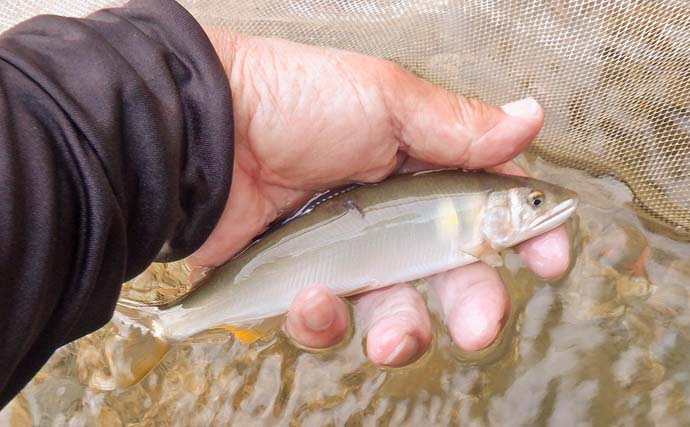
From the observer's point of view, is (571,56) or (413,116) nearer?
(413,116)

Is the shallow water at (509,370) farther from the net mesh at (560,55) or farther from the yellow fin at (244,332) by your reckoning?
the yellow fin at (244,332)

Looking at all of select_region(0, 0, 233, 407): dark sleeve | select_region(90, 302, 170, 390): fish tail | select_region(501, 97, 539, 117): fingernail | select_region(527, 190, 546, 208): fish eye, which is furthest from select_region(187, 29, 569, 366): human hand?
select_region(90, 302, 170, 390): fish tail

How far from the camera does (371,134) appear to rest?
2273mm

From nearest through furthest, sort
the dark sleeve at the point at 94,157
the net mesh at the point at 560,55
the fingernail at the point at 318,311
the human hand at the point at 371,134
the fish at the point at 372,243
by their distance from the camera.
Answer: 1. the dark sleeve at the point at 94,157
2. the fingernail at the point at 318,311
3. the human hand at the point at 371,134
4. the fish at the point at 372,243
5. the net mesh at the point at 560,55

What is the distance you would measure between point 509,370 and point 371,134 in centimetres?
112

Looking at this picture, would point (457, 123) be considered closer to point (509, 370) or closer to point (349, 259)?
point (349, 259)

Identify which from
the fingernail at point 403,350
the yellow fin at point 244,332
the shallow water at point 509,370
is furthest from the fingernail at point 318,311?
the shallow water at point 509,370

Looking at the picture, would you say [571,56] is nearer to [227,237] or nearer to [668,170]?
[668,170]

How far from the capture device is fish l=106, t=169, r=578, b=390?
7.55 ft

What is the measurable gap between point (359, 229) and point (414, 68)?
104 centimetres

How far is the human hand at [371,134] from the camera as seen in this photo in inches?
86.7

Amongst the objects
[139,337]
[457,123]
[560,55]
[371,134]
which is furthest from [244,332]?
[560,55]

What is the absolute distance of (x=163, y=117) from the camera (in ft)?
6.37

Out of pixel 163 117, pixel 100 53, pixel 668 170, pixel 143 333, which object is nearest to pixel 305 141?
pixel 163 117
